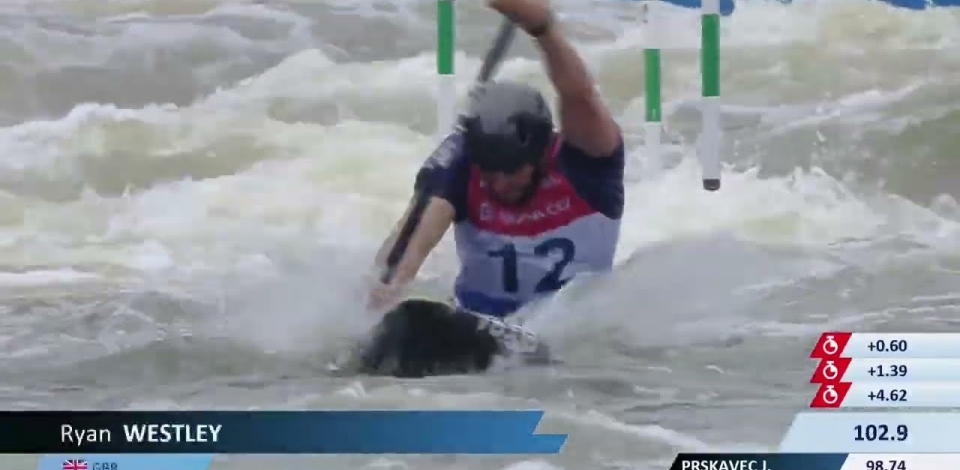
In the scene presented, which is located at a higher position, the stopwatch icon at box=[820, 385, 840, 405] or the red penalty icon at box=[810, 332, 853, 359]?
the red penalty icon at box=[810, 332, 853, 359]

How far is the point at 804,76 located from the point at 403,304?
2.11 ft

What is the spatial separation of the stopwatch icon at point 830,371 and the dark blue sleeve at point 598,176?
13.4 inches

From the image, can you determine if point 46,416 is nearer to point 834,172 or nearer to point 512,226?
point 512,226

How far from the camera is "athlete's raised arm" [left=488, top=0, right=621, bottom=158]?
1.83 m

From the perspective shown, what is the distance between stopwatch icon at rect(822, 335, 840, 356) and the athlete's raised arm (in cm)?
38

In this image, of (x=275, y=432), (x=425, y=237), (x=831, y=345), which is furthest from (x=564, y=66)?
(x=275, y=432)

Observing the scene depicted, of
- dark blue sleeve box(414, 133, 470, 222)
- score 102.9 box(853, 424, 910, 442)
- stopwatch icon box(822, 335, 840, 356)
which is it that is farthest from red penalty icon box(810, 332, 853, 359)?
dark blue sleeve box(414, 133, 470, 222)

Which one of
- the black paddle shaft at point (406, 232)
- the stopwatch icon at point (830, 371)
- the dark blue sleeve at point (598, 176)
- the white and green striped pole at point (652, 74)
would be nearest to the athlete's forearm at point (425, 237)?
the black paddle shaft at point (406, 232)

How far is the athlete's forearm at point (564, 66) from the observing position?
1824 millimetres

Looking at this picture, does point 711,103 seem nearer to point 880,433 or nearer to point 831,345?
point 831,345

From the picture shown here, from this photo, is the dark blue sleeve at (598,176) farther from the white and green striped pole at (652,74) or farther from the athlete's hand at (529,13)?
the athlete's hand at (529,13)

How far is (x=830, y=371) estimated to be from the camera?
1.81m

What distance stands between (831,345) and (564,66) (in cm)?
52

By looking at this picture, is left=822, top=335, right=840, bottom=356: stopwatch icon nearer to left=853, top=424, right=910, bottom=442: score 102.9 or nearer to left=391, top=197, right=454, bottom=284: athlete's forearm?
left=853, top=424, right=910, bottom=442: score 102.9
